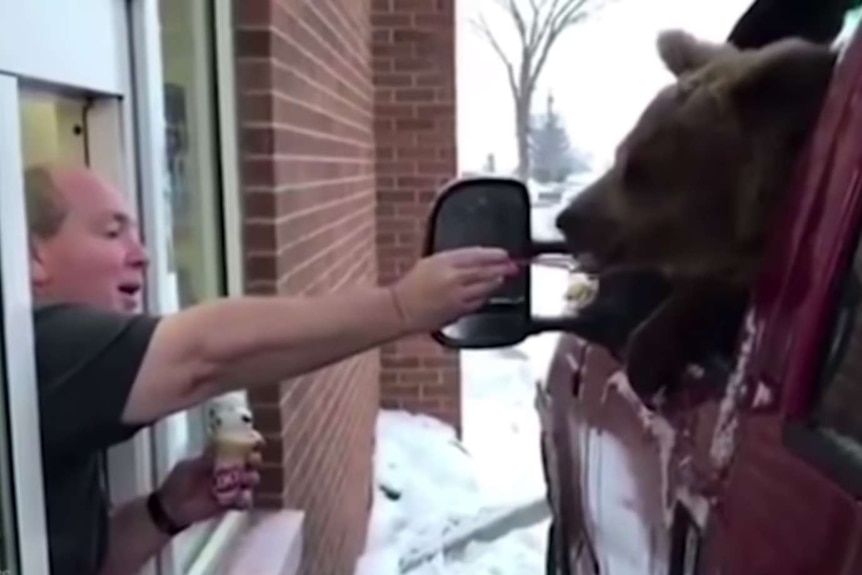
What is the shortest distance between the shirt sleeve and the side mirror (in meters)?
0.47

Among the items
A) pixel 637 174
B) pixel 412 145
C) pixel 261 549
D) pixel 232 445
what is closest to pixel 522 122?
pixel 412 145

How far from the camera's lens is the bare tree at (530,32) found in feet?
33.7

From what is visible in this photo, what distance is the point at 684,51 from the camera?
2.20 meters

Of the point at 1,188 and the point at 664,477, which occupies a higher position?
the point at 1,188

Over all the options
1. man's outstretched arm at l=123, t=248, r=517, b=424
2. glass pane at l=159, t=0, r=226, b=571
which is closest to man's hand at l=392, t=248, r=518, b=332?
man's outstretched arm at l=123, t=248, r=517, b=424

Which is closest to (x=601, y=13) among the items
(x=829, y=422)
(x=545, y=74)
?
(x=545, y=74)

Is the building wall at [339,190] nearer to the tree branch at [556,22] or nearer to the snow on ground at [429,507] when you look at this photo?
the snow on ground at [429,507]

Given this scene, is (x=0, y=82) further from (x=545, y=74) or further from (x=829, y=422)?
(x=545, y=74)

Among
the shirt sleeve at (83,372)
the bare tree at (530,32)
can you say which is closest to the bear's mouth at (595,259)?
the shirt sleeve at (83,372)

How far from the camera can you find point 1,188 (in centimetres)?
175

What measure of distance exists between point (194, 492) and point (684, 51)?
3.71ft

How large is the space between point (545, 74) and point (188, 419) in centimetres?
764

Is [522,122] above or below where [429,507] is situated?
above

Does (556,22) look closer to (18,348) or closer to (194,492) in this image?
(194,492)
